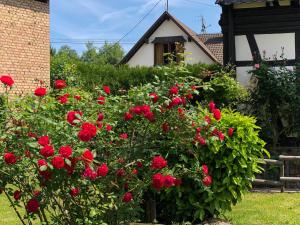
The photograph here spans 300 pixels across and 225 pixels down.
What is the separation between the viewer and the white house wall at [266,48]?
1480cm

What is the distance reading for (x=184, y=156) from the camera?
6.03 metres

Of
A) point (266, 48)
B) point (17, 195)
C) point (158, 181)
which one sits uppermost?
point (266, 48)

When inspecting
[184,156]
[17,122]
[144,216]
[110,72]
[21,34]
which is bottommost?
[144,216]

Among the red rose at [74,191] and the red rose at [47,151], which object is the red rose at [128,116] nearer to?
the red rose at [74,191]

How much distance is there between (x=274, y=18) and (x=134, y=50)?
13496mm

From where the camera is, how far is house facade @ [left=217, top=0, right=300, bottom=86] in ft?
48.4

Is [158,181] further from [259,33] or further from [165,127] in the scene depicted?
[259,33]

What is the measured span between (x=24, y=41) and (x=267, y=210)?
29.8ft

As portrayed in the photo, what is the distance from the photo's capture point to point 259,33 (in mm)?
15047

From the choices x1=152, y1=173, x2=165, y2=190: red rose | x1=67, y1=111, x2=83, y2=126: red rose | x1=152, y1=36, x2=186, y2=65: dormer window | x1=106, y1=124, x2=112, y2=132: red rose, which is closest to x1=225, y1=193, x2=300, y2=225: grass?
x1=152, y1=173, x2=165, y2=190: red rose

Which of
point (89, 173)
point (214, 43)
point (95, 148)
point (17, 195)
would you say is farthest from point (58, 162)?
point (214, 43)

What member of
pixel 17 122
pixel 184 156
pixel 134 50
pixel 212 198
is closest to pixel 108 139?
pixel 17 122

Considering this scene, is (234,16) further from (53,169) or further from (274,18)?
(53,169)

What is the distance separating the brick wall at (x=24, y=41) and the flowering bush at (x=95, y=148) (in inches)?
344
